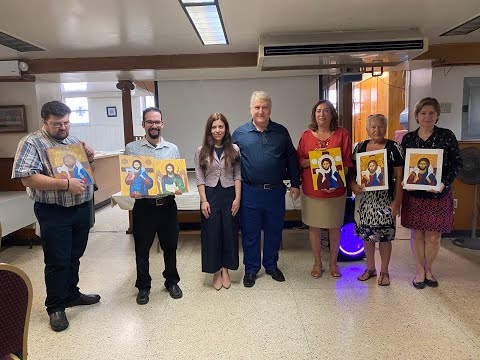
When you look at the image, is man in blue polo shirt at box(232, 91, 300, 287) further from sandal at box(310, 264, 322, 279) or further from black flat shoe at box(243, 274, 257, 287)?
sandal at box(310, 264, 322, 279)

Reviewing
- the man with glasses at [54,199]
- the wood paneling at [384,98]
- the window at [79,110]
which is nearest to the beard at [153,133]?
the man with glasses at [54,199]

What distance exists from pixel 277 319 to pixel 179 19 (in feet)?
7.34

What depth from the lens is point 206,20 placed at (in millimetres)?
2637

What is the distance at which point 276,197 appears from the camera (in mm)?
2881

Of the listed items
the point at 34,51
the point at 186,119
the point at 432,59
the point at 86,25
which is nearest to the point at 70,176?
the point at 86,25

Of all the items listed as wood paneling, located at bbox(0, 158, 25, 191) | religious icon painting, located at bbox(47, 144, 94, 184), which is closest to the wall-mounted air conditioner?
wood paneling, located at bbox(0, 158, 25, 191)

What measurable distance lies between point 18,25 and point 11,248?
2622mm

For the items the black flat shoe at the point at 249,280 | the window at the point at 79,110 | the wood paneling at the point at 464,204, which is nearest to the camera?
the black flat shoe at the point at 249,280

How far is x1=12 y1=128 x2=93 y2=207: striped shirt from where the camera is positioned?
217 cm

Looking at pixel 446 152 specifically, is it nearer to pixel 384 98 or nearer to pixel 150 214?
pixel 150 214

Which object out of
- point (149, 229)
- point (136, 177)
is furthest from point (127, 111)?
point (149, 229)

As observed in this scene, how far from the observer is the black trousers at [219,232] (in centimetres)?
279

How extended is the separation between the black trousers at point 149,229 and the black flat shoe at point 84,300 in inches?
14.0

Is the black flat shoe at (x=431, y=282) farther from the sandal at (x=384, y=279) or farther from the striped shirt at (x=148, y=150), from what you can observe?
the striped shirt at (x=148, y=150)
